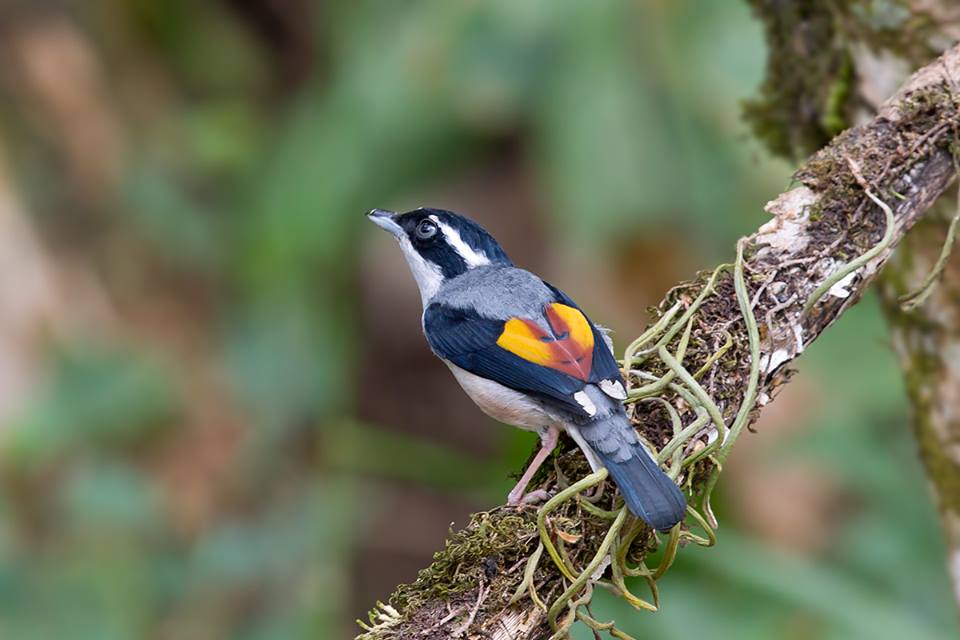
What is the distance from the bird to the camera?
2.61m

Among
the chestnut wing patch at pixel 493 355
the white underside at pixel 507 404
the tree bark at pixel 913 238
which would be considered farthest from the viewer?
the tree bark at pixel 913 238

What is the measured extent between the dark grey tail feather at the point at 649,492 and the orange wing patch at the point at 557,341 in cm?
37

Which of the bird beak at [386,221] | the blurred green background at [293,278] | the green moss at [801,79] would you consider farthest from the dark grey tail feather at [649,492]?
the blurred green background at [293,278]

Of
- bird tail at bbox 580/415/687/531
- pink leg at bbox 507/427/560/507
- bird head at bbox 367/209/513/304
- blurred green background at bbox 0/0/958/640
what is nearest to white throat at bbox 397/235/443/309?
bird head at bbox 367/209/513/304

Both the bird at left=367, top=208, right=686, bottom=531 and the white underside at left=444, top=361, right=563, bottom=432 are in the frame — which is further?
the white underside at left=444, top=361, right=563, bottom=432

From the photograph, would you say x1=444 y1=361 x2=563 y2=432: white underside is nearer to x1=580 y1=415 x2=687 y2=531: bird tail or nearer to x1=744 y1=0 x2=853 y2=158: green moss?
x1=580 y1=415 x2=687 y2=531: bird tail

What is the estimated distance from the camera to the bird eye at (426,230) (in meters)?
3.94

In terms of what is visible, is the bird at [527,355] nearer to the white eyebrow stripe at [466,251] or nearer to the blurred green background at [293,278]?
the white eyebrow stripe at [466,251]

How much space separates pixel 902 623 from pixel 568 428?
8.11 ft

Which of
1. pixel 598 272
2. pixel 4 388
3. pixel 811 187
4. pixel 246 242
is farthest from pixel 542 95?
pixel 811 187

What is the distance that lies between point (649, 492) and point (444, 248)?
1.63 m

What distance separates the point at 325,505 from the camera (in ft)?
21.9

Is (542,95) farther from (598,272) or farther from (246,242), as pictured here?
(246,242)

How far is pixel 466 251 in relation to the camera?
388cm
